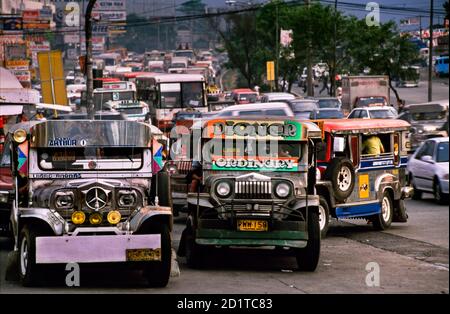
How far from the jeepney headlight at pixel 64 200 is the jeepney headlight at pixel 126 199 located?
0.60m

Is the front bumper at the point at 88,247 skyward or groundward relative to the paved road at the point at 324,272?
skyward

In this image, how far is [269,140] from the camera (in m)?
17.4

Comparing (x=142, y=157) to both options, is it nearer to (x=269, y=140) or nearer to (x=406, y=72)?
(x=269, y=140)

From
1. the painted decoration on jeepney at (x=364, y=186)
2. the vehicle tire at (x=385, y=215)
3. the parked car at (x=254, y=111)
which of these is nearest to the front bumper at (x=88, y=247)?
the painted decoration on jeepney at (x=364, y=186)

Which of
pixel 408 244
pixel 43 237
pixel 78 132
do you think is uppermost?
pixel 78 132

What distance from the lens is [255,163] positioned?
17.2 metres

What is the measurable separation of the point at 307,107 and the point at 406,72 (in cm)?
2876

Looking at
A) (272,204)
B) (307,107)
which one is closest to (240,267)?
(272,204)

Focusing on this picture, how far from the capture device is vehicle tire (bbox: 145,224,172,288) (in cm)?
1480

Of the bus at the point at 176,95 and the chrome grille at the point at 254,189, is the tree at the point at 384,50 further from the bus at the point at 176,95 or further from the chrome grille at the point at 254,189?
the chrome grille at the point at 254,189

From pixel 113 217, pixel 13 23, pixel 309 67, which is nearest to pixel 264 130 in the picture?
pixel 113 217

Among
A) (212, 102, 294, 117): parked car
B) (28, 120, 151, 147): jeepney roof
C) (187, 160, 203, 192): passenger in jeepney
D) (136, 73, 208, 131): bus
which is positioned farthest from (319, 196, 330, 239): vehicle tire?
(136, 73, 208, 131): bus

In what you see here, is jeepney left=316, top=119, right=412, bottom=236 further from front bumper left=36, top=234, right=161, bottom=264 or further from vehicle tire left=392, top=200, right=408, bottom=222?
front bumper left=36, top=234, right=161, bottom=264

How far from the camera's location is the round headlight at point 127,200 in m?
15.1
